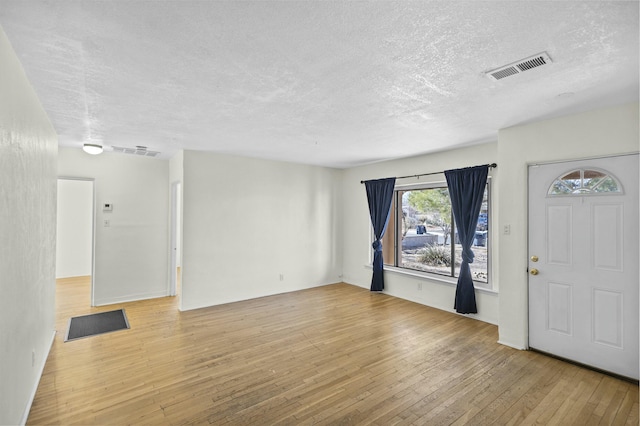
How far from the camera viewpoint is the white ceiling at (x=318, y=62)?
157 centimetres

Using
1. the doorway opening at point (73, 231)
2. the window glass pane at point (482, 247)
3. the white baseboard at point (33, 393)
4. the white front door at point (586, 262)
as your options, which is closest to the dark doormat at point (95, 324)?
the white baseboard at point (33, 393)

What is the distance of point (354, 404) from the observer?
97.0 inches

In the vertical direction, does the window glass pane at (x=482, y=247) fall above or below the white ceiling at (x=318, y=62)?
below

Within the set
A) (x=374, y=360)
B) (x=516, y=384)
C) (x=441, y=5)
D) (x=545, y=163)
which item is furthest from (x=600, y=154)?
(x=374, y=360)

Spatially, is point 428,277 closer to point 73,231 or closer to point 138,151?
point 138,151

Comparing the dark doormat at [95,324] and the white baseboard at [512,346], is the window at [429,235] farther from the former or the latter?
the dark doormat at [95,324]

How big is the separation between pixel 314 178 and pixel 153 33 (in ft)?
15.8

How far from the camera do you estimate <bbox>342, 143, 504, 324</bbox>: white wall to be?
438 cm

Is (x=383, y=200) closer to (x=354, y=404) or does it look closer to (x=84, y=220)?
(x=354, y=404)

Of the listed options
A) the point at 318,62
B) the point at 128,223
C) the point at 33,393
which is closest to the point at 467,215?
the point at 318,62

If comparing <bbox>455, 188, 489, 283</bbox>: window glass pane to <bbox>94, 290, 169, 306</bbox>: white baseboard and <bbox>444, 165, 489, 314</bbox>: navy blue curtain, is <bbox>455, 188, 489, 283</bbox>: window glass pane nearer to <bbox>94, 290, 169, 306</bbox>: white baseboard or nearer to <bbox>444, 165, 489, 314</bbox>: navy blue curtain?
<bbox>444, 165, 489, 314</bbox>: navy blue curtain

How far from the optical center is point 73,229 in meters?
7.20

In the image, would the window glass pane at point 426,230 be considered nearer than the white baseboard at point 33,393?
No

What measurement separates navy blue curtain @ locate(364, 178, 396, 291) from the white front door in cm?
259
